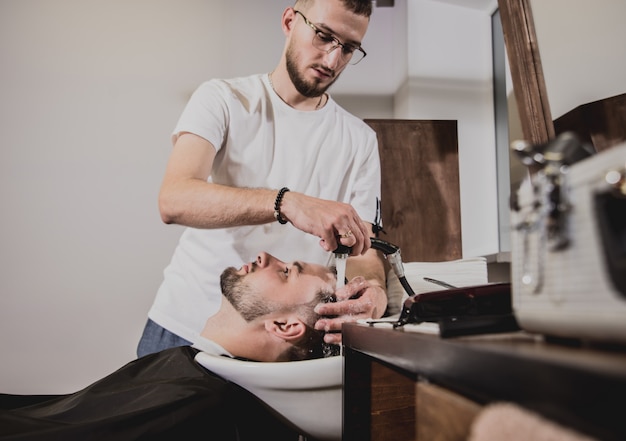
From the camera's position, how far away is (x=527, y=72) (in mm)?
1515

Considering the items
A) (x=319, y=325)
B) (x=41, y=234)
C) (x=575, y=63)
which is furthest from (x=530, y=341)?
(x=41, y=234)

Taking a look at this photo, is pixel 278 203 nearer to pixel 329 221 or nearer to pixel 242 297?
pixel 329 221

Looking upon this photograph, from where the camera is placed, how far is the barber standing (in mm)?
1722

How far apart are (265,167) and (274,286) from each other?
2.17 feet

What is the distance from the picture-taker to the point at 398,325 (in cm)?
96

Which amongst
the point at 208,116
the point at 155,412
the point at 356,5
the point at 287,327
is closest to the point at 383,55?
the point at 356,5

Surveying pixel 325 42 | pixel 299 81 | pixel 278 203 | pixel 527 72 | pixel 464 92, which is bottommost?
pixel 278 203

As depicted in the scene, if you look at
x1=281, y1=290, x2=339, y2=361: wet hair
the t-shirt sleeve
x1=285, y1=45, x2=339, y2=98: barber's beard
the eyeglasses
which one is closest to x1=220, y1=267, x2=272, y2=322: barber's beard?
x1=281, y1=290, x2=339, y2=361: wet hair

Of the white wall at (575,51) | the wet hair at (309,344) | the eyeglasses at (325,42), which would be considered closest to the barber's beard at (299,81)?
the eyeglasses at (325,42)

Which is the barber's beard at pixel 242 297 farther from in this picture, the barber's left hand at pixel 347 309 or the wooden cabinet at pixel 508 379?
the wooden cabinet at pixel 508 379

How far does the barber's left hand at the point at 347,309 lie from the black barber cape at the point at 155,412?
32cm

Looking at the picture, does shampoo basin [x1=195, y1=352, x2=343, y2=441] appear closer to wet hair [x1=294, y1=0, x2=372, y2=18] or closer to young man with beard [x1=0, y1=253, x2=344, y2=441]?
young man with beard [x1=0, y1=253, x2=344, y2=441]

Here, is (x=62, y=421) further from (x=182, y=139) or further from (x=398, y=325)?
(x=182, y=139)

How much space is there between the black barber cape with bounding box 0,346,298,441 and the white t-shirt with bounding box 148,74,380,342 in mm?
610
